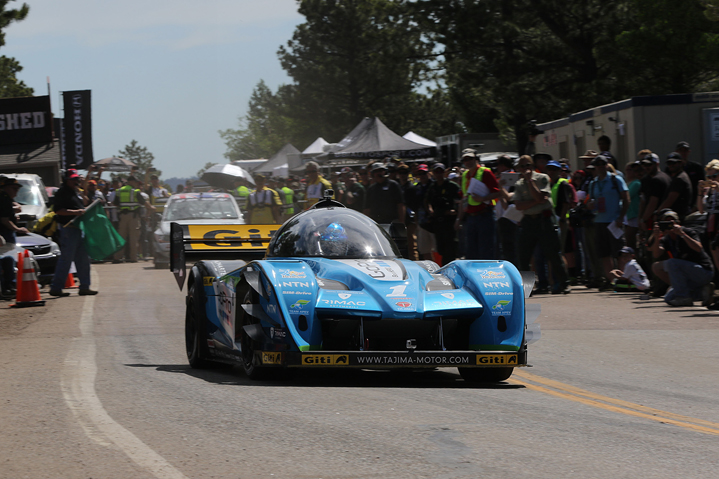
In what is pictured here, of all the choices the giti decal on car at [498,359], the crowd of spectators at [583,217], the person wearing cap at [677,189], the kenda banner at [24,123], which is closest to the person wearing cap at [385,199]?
the crowd of spectators at [583,217]

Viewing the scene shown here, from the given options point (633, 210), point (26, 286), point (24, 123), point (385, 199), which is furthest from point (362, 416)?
point (24, 123)

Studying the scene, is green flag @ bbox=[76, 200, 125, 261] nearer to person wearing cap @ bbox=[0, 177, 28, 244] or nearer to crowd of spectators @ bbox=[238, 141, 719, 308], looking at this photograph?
person wearing cap @ bbox=[0, 177, 28, 244]

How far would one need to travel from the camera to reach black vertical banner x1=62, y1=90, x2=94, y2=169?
37594mm

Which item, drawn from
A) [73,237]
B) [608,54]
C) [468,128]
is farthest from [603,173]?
[468,128]

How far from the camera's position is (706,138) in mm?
17859

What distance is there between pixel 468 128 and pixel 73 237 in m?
44.0

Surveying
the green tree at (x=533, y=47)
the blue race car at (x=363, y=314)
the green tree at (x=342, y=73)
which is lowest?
the blue race car at (x=363, y=314)

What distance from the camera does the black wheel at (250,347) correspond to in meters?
7.68

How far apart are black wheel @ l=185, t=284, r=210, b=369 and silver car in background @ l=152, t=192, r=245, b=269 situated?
1373 centimetres

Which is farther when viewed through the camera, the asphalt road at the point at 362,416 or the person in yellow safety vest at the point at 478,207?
the person in yellow safety vest at the point at 478,207

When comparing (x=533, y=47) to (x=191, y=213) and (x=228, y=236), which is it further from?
(x=228, y=236)

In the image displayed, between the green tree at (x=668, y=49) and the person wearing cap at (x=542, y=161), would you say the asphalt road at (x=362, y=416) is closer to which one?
the person wearing cap at (x=542, y=161)

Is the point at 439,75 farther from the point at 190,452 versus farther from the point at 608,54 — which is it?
the point at 190,452

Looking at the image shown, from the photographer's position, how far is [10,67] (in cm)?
5859
